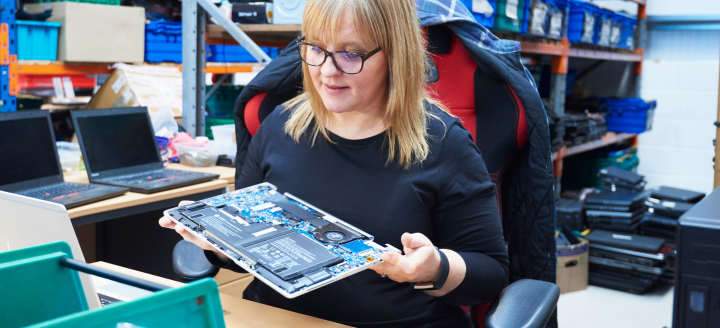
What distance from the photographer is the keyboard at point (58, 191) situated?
6.48ft

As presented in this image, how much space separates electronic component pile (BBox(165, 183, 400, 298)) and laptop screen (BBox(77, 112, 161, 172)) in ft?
4.38

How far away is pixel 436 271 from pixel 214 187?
1459 mm

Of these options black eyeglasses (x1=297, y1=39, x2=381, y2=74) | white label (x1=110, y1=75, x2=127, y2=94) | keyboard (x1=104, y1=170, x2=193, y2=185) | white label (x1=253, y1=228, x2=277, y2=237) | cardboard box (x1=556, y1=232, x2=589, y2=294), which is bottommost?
cardboard box (x1=556, y1=232, x2=589, y2=294)

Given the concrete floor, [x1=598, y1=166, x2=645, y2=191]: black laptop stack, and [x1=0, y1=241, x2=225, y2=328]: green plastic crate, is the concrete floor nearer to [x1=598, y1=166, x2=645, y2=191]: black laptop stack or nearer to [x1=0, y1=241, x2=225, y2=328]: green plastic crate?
[x1=598, y1=166, x2=645, y2=191]: black laptop stack

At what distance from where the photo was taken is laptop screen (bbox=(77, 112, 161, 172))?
226cm

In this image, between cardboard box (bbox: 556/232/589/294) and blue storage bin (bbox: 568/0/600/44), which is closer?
cardboard box (bbox: 556/232/589/294)

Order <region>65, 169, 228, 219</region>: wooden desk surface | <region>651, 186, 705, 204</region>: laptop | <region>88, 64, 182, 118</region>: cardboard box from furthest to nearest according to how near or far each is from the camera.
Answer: <region>651, 186, 705, 204</region>: laptop
<region>88, 64, 182, 118</region>: cardboard box
<region>65, 169, 228, 219</region>: wooden desk surface

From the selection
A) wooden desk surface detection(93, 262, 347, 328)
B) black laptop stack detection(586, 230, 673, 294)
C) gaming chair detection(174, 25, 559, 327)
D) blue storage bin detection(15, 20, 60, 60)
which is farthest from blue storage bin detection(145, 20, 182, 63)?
black laptop stack detection(586, 230, 673, 294)

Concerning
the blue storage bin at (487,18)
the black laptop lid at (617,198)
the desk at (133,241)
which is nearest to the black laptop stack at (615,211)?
the black laptop lid at (617,198)

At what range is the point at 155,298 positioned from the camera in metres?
0.53

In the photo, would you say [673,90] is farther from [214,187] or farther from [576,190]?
[214,187]

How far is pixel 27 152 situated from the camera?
2062 millimetres

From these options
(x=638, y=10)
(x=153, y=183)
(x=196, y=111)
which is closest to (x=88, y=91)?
(x=196, y=111)

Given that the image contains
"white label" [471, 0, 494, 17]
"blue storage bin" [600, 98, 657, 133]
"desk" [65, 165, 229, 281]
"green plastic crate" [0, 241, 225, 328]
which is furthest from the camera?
"blue storage bin" [600, 98, 657, 133]
